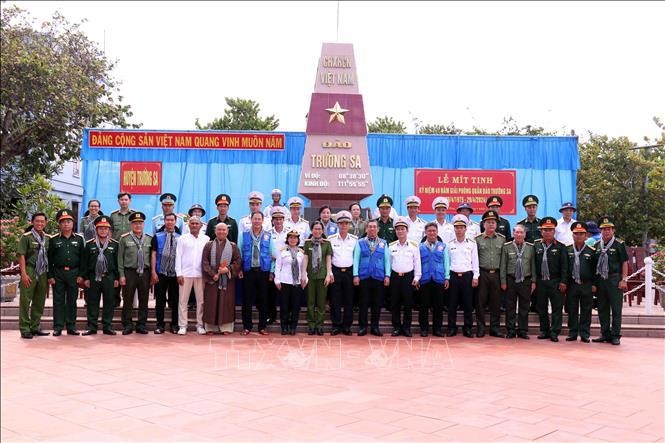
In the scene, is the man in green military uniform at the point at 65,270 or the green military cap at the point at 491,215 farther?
the green military cap at the point at 491,215

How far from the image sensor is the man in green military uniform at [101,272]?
23.2 ft

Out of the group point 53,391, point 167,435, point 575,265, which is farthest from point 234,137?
point 167,435

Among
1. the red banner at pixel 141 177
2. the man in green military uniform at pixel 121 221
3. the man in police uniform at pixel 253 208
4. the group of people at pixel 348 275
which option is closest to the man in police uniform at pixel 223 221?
the man in police uniform at pixel 253 208

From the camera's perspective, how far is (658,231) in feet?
64.6

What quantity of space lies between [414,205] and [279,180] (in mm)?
4627

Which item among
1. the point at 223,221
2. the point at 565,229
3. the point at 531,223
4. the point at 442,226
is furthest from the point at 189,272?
the point at 565,229

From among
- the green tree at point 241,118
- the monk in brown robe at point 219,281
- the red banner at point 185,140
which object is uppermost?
the green tree at point 241,118

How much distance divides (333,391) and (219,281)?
126 inches

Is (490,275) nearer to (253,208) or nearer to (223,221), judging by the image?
(253,208)

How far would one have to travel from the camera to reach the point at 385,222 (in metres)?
7.98

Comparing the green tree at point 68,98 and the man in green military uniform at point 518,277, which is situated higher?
the green tree at point 68,98

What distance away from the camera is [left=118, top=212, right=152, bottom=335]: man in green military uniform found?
7184 mm

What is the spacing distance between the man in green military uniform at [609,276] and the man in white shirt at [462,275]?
54.8 inches

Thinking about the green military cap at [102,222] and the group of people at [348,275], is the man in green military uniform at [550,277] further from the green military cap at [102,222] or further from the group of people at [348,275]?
the green military cap at [102,222]
